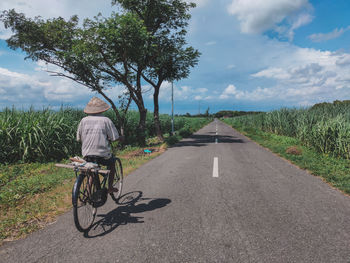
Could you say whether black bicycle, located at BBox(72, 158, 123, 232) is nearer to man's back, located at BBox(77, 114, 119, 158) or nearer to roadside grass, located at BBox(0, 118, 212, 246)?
man's back, located at BBox(77, 114, 119, 158)

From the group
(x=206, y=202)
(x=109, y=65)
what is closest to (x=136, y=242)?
(x=206, y=202)

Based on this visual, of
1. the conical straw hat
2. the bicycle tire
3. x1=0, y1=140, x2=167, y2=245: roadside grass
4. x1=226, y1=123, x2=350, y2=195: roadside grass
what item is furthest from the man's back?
x1=226, y1=123, x2=350, y2=195: roadside grass

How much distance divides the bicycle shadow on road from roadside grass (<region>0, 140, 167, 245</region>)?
963 millimetres

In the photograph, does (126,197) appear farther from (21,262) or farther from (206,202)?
(21,262)

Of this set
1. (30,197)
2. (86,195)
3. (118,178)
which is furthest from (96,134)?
(30,197)

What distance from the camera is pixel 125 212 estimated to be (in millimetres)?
3998

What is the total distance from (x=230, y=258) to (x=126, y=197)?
292 cm

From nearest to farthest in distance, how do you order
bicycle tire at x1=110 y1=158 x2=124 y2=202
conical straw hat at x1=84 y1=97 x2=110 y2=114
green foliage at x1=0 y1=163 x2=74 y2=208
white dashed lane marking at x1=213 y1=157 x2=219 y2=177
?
conical straw hat at x1=84 y1=97 x2=110 y2=114 < bicycle tire at x1=110 y1=158 x2=124 y2=202 < green foliage at x1=0 y1=163 x2=74 y2=208 < white dashed lane marking at x1=213 y1=157 x2=219 y2=177

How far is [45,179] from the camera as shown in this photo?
6.18m

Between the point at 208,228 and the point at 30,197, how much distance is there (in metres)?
4.42

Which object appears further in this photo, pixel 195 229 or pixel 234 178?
pixel 234 178

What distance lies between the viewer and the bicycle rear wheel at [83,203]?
306cm

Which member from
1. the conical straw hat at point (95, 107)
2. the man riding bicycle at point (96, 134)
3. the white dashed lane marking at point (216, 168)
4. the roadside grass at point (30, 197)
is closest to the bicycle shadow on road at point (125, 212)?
the roadside grass at point (30, 197)

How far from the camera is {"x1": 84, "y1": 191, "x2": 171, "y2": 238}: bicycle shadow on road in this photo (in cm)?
337
